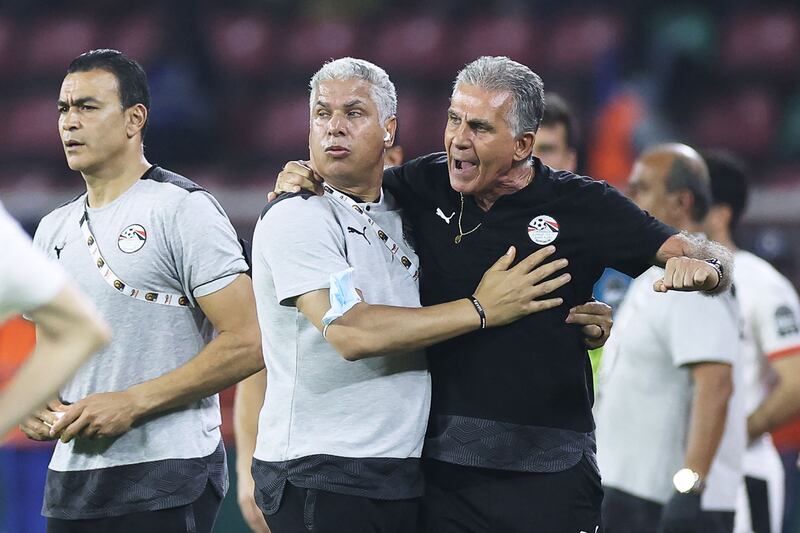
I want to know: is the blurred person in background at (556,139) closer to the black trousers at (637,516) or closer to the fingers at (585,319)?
the black trousers at (637,516)

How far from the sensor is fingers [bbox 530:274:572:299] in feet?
10.4

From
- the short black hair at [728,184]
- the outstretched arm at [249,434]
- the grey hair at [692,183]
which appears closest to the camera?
the outstretched arm at [249,434]

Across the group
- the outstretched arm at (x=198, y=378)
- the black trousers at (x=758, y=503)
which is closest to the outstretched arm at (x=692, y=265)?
the outstretched arm at (x=198, y=378)

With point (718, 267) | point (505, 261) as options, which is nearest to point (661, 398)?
point (718, 267)

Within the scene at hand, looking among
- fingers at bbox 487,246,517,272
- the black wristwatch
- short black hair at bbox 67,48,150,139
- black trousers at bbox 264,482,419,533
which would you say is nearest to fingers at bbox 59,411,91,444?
black trousers at bbox 264,482,419,533

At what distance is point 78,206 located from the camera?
360 cm

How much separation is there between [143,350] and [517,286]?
1.07 meters

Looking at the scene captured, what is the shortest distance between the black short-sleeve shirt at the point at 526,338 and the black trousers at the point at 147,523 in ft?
2.33

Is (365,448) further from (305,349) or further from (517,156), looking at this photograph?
(517,156)

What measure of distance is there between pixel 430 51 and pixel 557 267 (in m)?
8.74

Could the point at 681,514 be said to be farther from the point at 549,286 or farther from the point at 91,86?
the point at 91,86

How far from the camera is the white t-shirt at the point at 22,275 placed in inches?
79.5

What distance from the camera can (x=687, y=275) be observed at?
3029 millimetres

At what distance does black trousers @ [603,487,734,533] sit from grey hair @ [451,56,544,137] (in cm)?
193
